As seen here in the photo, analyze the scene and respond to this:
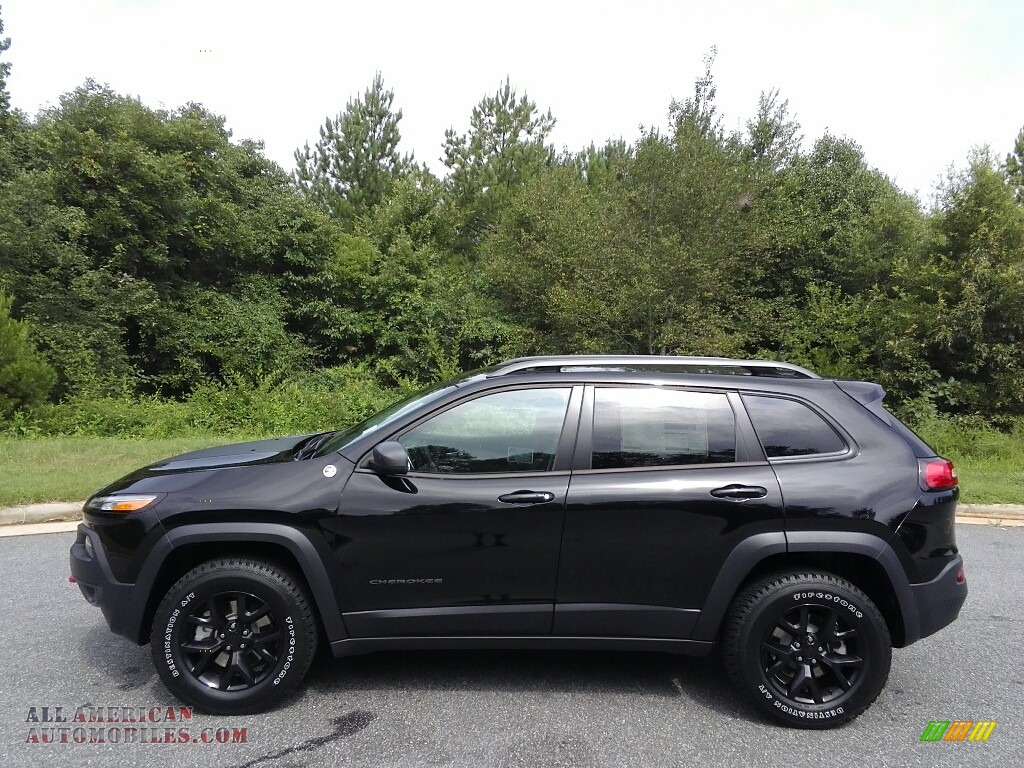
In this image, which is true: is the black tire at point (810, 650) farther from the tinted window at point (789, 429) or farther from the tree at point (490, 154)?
the tree at point (490, 154)

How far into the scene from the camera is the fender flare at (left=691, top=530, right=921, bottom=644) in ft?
10.5

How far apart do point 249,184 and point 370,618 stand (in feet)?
66.1

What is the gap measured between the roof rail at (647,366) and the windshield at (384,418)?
0.31 m

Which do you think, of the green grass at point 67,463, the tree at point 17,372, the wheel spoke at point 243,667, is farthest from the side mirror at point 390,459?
the tree at point 17,372

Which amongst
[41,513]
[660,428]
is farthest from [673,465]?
[41,513]

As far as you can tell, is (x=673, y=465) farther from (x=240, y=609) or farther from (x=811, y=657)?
(x=240, y=609)

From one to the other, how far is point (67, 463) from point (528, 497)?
25.0 ft

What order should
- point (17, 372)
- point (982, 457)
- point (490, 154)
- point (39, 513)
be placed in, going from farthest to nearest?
1. point (490, 154)
2. point (17, 372)
3. point (982, 457)
4. point (39, 513)

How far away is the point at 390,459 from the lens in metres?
3.14

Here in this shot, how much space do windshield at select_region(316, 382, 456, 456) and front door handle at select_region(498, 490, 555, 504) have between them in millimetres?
659

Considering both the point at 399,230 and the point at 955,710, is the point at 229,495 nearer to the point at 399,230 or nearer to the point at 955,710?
the point at 955,710

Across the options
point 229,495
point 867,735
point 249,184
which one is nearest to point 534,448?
point 229,495

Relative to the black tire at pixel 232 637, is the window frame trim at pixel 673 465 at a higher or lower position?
higher

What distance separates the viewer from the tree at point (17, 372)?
12.0m
